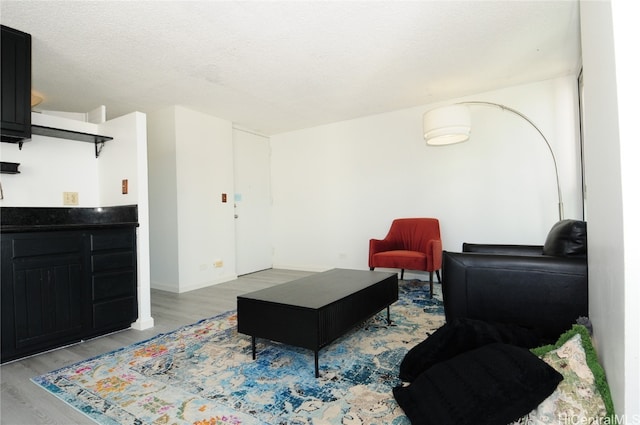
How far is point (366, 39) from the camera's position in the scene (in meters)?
2.67

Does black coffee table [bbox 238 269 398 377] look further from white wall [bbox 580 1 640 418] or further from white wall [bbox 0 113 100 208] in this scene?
white wall [bbox 0 113 100 208]

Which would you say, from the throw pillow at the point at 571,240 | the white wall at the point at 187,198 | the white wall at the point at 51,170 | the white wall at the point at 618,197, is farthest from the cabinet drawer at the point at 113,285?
the throw pillow at the point at 571,240

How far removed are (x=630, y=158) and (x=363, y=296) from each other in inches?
65.0

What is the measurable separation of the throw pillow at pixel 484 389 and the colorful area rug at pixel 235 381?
196mm

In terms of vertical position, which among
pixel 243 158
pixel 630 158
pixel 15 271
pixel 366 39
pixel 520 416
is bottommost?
pixel 520 416

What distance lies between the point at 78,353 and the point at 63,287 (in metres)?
0.51

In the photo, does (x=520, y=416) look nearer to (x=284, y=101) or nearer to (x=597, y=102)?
(x=597, y=102)

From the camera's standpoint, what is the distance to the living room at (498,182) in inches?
39.7

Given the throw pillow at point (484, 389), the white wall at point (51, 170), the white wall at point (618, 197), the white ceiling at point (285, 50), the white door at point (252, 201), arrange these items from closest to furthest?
the white wall at point (618, 197)
the throw pillow at point (484, 389)
the white ceiling at point (285, 50)
the white wall at point (51, 170)
the white door at point (252, 201)

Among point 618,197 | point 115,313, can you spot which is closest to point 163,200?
point 115,313

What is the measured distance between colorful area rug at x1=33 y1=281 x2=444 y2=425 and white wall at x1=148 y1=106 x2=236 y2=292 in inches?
72.3

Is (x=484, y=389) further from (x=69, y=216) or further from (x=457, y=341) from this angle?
(x=69, y=216)

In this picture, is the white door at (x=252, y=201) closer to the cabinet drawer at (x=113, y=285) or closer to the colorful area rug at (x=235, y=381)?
the cabinet drawer at (x=113, y=285)

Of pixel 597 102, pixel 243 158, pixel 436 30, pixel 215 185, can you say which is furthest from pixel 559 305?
pixel 243 158
